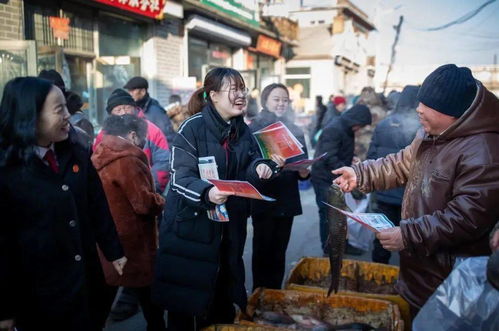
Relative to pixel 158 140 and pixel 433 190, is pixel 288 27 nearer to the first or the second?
pixel 158 140

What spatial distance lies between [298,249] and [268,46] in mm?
11982

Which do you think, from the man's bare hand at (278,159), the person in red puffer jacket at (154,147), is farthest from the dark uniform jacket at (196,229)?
the person in red puffer jacket at (154,147)

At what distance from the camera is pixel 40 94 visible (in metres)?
2.04

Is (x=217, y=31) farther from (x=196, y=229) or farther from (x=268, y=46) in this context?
(x=196, y=229)

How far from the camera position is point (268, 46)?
1641 centimetres

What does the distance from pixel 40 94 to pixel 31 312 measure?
1054 millimetres

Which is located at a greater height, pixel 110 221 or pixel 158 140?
pixel 158 140

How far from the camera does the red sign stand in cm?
823

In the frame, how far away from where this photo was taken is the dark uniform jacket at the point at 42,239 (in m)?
1.98

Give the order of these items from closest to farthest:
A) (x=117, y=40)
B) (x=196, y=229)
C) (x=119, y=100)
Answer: (x=196, y=229)
(x=119, y=100)
(x=117, y=40)

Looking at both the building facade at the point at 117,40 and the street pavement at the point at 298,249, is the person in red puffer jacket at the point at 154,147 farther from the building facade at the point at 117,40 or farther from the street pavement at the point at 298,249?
the building facade at the point at 117,40

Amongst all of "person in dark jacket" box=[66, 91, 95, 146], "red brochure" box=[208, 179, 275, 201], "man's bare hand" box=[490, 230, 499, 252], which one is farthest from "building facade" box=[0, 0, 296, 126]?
"man's bare hand" box=[490, 230, 499, 252]

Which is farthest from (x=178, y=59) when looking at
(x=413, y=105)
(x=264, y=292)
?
(x=264, y=292)

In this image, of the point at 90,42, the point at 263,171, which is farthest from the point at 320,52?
the point at 263,171
